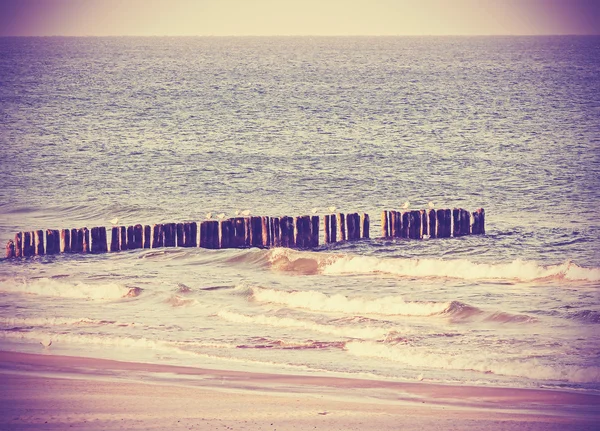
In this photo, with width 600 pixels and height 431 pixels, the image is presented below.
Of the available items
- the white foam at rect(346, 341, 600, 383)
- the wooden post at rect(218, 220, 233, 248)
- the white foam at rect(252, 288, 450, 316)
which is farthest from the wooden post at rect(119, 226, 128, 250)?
the white foam at rect(346, 341, 600, 383)

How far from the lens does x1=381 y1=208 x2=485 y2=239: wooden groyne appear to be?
92.7ft

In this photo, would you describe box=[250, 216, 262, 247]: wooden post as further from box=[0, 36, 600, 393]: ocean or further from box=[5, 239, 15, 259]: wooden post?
box=[5, 239, 15, 259]: wooden post

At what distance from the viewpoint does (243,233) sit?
1073 inches

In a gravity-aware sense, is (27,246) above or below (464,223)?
above

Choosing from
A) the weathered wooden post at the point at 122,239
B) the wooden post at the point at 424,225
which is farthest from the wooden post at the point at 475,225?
the weathered wooden post at the point at 122,239

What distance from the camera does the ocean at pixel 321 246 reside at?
16500 millimetres

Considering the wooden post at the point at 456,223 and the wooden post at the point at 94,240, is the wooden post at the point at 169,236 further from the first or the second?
the wooden post at the point at 456,223

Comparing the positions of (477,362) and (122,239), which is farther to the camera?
(122,239)

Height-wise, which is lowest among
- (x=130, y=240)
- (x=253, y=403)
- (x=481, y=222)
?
(x=481, y=222)

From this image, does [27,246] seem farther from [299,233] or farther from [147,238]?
[299,233]

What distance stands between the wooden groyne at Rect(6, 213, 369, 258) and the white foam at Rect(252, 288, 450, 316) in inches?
240

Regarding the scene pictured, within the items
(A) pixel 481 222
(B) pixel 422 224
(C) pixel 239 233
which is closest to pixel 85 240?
(C) pixel 239 233

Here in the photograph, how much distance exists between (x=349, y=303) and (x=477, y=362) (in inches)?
202

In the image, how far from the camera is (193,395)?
13258mm
